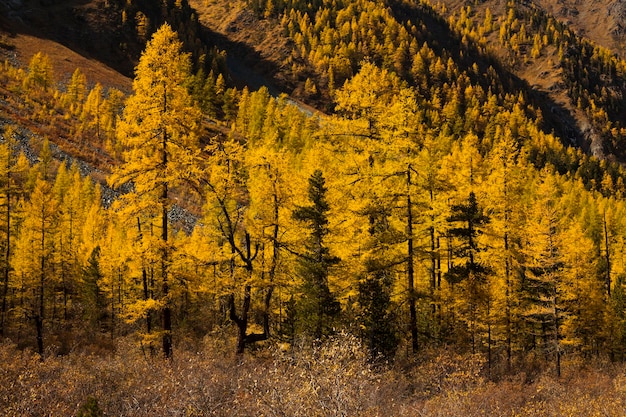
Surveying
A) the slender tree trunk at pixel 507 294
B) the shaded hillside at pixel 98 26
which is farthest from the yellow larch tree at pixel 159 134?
the shaded hillside at pixel 98 26

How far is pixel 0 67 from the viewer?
93938 millimetres

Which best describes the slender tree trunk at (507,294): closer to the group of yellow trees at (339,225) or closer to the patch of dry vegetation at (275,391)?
the group of yellow trees at (339,225)

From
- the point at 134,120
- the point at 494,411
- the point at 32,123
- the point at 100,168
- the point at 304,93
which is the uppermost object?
the point at 304,93

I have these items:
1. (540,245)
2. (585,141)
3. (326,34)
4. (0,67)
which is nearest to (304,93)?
(326,34)

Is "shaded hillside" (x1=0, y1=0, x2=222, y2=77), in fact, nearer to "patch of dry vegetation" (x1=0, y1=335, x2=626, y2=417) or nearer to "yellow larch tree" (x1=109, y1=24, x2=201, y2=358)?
"yellow larch tree" (x1=109, y1=24, x2=201, y2=358)

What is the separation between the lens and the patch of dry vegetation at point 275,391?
30.7ft

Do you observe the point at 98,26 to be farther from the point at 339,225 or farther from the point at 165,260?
the point at 165,260

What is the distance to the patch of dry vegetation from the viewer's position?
934 cm

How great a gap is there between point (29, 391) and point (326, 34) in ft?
564

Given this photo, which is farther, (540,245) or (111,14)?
(111,14)

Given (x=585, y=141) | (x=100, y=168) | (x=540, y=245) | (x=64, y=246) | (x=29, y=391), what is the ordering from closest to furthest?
(x=29, y=391) → (x=540, y=245) → (x=64, y=246) → (x=100, y=168) → (x=585, y=141)

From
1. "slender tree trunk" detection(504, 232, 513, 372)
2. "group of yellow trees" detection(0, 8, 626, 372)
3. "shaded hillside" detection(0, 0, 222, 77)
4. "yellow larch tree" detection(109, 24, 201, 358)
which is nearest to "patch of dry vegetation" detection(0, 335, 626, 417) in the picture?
"group of yellow trees" detection(0, 8, 626, 372)

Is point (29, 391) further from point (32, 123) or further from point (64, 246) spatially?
point (32, 123)

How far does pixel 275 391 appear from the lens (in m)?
9.41
